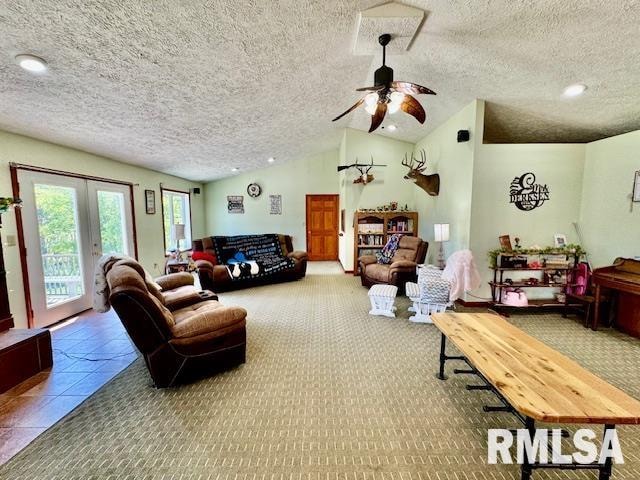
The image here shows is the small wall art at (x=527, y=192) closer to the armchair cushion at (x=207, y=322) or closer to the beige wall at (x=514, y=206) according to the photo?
the beige wall at (x=514, y=206)

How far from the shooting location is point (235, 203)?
25.6 feet

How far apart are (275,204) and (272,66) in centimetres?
511

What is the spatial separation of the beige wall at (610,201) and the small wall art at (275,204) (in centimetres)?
613

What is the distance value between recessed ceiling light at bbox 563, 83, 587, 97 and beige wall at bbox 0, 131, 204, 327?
5.94m

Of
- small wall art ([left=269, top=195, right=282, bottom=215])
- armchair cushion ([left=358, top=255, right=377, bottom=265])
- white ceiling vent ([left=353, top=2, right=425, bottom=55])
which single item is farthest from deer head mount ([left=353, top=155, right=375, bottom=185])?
white ceiling vent ([left=353, top=2, right=425, bottom=55])

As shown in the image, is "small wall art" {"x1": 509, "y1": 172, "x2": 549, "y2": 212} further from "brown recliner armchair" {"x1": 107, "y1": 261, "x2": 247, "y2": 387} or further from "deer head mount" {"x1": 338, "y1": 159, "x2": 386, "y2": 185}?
"brown recliner armchair" {"x1": 107, "y1": 261, "x2": 247, "y2": 387}

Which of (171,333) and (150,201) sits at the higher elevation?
(150,201)

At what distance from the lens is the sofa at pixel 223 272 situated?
188 inches

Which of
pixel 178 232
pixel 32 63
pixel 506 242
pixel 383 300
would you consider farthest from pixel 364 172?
pixel 32 63

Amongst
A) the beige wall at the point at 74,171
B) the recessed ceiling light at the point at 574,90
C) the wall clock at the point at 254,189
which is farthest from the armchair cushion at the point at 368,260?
the beige wall at the point at 74,171

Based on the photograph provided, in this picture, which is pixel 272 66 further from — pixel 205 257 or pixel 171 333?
pixel 205 257

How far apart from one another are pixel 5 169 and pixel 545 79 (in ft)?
18.6

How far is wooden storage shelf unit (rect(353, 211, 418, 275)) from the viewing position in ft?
18.9

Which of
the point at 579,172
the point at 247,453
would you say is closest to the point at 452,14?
the point at 579,172
